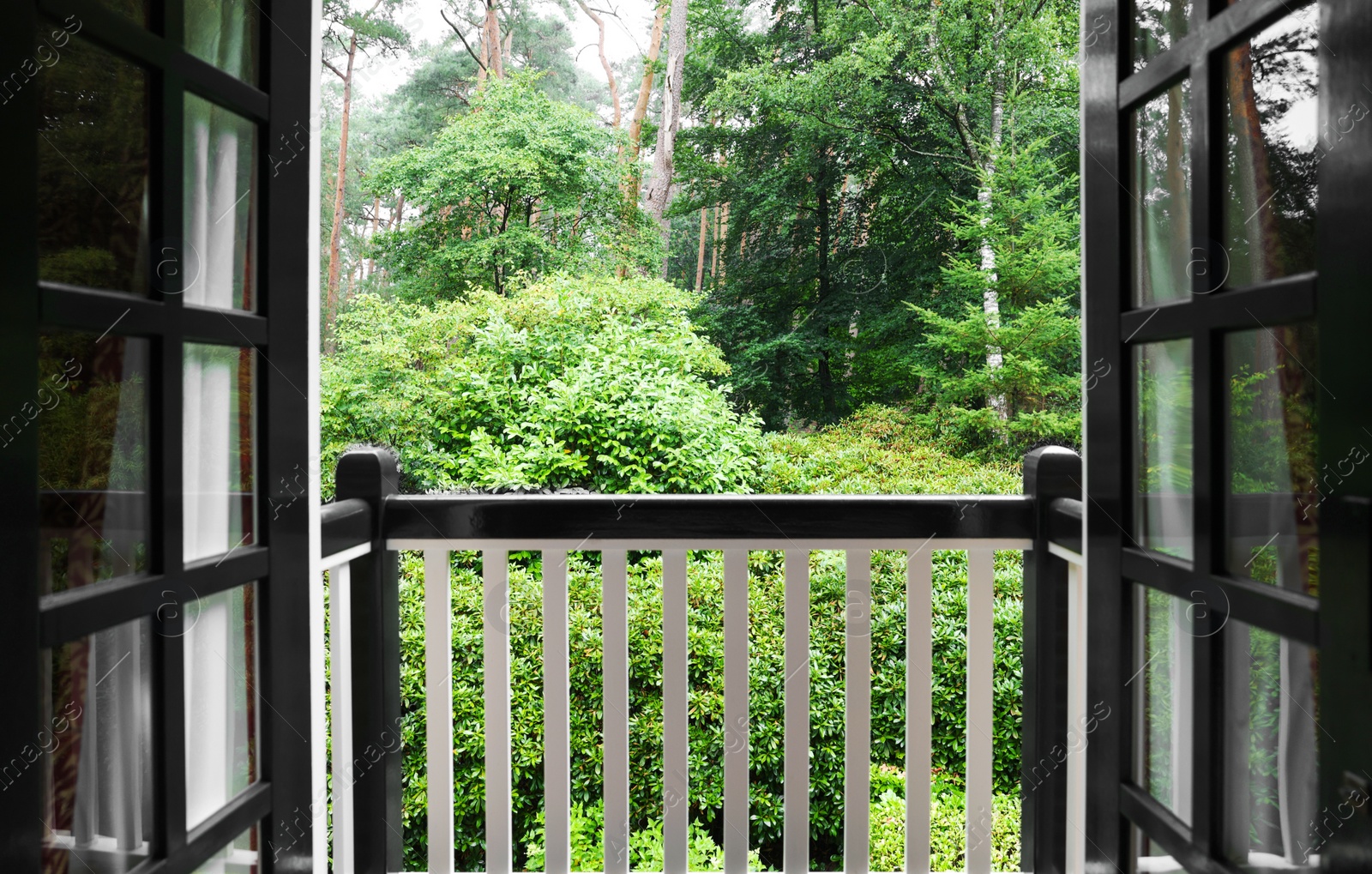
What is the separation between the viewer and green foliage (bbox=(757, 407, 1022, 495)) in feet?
17.3

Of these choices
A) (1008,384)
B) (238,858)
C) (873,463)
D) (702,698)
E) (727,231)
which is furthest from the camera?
(727,231)

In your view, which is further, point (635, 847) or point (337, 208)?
point (337, 208)

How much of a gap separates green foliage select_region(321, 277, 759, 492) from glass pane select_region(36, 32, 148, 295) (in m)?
3.48

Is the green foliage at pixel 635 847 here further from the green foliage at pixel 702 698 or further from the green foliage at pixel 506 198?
the green foliage at pixel 506 198

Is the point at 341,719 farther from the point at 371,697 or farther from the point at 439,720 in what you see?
the point at 439,720

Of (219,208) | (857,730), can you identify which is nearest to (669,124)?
(857,730)

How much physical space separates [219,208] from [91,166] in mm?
190

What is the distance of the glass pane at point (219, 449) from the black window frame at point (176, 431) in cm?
1

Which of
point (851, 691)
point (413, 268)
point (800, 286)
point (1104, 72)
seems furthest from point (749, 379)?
point (1104, 72)

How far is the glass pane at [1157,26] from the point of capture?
87cm

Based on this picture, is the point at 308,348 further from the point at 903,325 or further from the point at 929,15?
the point at 929,15

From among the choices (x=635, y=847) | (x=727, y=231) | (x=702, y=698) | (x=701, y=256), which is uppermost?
(x=727, y=231)

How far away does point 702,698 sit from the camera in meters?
3.16

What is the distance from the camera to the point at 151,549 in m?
0.80
